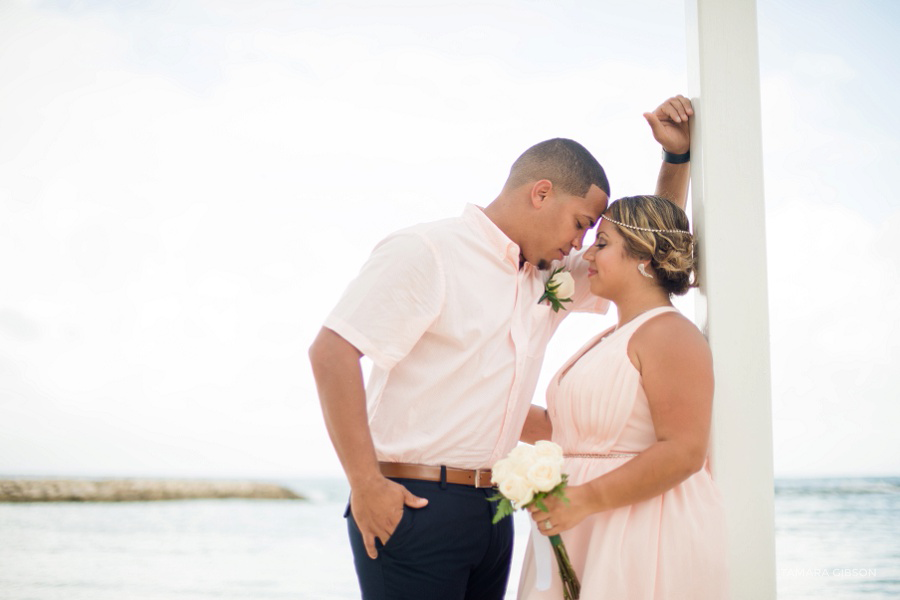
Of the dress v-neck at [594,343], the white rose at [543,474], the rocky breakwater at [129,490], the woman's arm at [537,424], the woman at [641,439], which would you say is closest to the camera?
the white rose at [543,474]

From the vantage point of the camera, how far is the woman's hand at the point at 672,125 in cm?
281

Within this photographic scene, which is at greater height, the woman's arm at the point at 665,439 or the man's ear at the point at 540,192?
the man's ear at the point at 540,192

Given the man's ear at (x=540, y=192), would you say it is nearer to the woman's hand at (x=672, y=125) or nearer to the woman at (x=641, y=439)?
the woman at (x=641, y=439)

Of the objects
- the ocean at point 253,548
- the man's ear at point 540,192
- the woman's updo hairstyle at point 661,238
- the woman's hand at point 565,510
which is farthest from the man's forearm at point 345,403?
the ocean at point 253,548

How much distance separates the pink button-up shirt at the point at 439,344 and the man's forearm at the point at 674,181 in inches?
30.9

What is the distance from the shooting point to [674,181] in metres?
2.95

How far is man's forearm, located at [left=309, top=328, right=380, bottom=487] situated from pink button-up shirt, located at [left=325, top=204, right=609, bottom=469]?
5cm

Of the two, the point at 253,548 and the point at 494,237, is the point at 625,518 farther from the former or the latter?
the point at 253,548

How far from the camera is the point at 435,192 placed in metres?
12.9

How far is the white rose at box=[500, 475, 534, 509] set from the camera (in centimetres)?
215

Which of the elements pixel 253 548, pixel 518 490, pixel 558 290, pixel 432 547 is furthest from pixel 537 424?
pixel 253 548

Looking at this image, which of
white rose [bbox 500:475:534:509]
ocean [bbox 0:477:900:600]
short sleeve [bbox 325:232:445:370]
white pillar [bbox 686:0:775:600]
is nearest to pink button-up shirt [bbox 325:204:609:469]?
short sleeve [bbox 325:232:445:370]

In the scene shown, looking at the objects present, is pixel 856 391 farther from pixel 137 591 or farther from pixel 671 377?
pixel 671 377

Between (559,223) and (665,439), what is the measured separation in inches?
34.3
